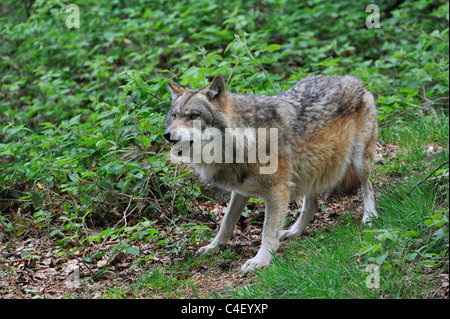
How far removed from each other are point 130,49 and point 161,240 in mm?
6367

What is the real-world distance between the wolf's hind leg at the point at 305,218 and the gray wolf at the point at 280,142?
12 mm

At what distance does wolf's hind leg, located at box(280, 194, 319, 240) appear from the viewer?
18.9 feet

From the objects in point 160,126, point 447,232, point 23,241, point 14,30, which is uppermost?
point 14,30

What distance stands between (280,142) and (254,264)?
1.37 meters

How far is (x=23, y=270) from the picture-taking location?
5.16m

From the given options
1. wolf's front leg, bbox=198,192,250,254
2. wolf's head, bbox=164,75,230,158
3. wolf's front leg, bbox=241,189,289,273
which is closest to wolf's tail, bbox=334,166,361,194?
wolf's front leg, bbox=241,189,289,273

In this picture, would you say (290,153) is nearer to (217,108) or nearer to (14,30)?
(217,108)

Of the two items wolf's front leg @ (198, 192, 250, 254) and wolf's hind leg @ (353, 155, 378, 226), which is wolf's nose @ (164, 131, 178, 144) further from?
wolf's hind leg @ (353, 155, 378, 226)

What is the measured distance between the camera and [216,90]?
4.91 metres

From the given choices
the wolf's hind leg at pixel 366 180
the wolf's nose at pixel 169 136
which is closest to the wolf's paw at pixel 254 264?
the wolf's hind leg at pixel 366 180

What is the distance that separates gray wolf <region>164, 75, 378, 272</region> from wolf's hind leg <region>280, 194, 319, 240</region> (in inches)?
0.5
